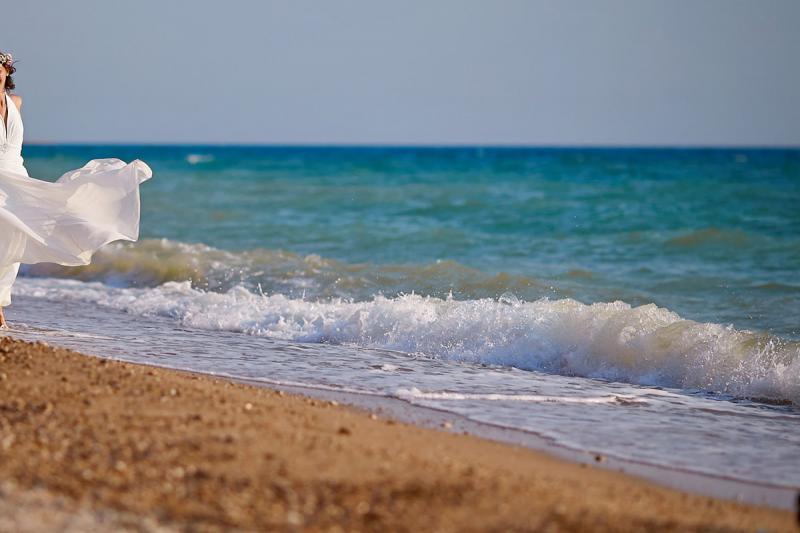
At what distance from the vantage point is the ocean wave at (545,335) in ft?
27.8

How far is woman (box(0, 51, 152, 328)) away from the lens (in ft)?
27.3

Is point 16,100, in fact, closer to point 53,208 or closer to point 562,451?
point 53,208

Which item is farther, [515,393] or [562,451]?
[515,393]

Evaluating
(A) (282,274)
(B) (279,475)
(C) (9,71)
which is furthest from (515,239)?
(B) (279,475)

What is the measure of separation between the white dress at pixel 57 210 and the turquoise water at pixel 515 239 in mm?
3946

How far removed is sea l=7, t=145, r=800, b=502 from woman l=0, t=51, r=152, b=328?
87 centimetres

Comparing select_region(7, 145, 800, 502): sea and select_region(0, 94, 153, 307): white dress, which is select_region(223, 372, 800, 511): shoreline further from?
select_region(0, 94, 153, 307): white dress

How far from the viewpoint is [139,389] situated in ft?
20.2

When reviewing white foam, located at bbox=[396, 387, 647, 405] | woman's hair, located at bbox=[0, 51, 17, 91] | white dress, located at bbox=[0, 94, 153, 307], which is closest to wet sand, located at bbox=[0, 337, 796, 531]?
white foam, located at bbox=[396, 387, 647, 405]

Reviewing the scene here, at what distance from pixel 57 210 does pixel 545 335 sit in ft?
15.1

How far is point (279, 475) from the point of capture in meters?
4.57

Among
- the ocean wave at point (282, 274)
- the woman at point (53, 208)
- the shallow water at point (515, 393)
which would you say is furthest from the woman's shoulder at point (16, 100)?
the ocean wave at point (282, 274)

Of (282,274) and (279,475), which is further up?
(279,475)

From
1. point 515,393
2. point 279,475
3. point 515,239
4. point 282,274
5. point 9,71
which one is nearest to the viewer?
point 279,475
